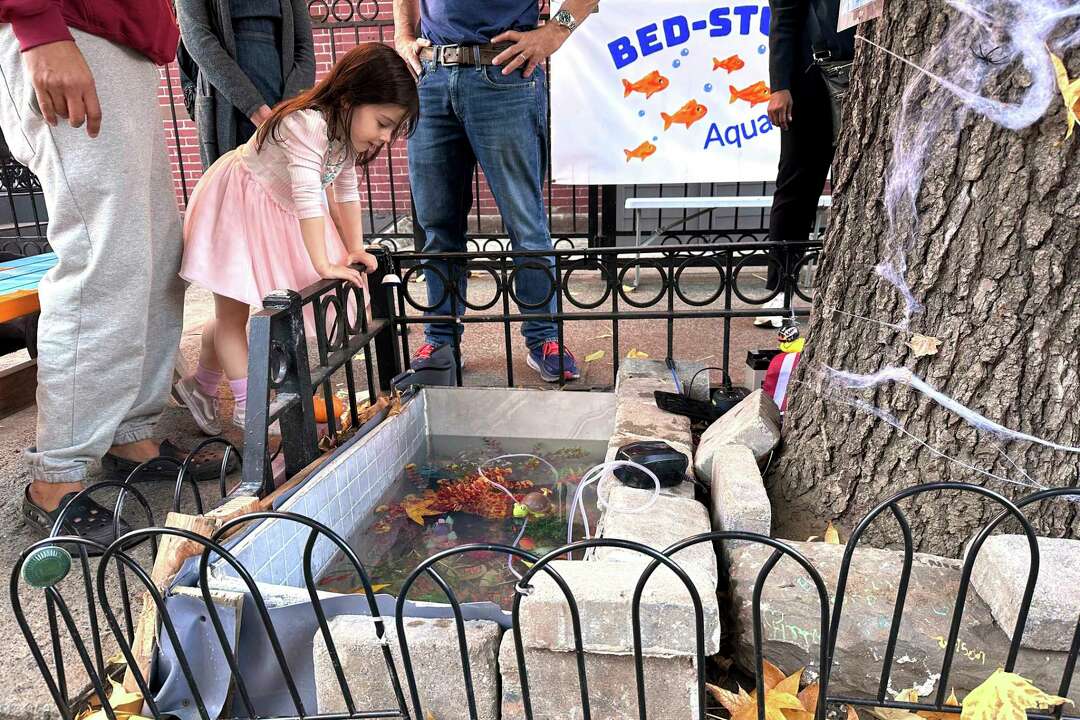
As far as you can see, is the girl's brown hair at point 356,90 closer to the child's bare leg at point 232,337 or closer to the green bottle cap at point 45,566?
the child's bare leg at point 232,337

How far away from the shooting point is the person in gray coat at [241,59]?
289 centimetres

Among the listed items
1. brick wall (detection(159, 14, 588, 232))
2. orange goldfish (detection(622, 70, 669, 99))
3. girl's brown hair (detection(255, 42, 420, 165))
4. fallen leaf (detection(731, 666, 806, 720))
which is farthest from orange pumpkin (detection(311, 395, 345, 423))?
brick wall (detection(159, 14, 588, 232))

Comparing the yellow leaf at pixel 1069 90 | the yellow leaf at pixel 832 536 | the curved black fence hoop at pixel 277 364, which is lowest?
the yellow leaf at pixel 832 536

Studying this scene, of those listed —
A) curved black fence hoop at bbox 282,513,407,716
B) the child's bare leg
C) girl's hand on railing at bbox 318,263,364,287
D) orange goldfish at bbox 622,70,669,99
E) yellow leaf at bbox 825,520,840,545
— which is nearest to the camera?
curved black fence hoop at bbox 282,513,407,716

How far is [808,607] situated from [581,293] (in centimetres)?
387

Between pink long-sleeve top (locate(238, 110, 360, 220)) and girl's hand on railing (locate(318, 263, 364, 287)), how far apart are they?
199 mm

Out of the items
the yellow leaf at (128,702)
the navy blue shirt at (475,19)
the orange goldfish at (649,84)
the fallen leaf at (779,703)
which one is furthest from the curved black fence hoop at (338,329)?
the orange goldfish at (649,84)

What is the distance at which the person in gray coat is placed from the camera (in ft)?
9.48

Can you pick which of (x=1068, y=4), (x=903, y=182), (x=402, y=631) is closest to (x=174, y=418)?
(x=402, y=631)

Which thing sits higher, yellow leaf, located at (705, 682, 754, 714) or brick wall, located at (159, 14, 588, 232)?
brick wall, located at (159, 14, 588, 232)

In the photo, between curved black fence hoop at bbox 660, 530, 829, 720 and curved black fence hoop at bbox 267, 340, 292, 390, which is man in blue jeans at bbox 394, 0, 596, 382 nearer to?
curved black fence hoop at bbox 267, 340, 292, 390

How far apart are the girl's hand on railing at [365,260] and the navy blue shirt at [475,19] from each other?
3.24 feet

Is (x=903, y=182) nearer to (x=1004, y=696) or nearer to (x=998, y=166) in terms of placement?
(x=998, y=166)

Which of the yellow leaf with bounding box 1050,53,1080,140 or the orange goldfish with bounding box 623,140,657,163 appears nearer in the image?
the yellow leaf with bounding box 1050,53,1080,140
